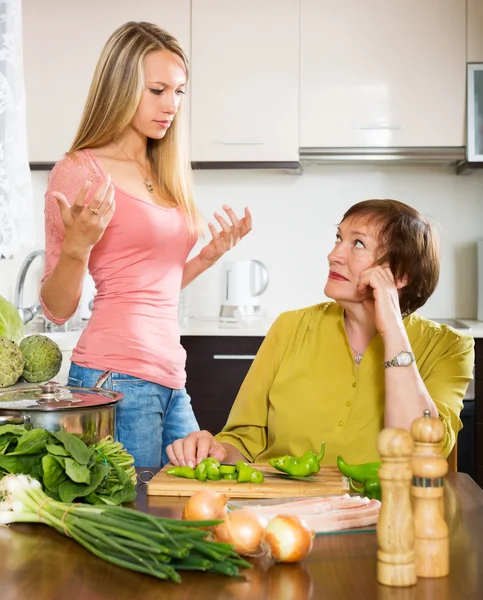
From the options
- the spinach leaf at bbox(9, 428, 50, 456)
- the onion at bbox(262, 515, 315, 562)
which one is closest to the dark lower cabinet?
the spinach leaf at bbox(9, 428, 50, 456)

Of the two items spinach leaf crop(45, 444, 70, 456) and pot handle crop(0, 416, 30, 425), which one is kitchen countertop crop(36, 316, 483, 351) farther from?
spinach leaf crop(45, 444, 70, 456)

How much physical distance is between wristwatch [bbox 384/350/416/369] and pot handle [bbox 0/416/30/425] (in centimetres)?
72

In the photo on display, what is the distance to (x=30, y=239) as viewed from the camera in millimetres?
2852

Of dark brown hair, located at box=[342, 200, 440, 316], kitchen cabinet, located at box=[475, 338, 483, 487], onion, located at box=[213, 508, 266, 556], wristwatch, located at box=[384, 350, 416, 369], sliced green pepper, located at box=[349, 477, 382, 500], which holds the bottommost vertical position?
kitchen cabinet, located at box=[475, 338, 483, 487]

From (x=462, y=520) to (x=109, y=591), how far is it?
0.55 meters

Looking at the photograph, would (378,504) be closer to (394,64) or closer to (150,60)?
(150,60)

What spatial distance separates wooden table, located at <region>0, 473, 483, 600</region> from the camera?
963 millimetres

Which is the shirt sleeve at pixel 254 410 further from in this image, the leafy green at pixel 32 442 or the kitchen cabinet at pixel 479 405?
the kitchen cabinet at pixel 479 405

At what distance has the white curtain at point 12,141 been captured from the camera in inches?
107

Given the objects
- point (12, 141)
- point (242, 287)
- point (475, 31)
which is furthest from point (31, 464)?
point (475, 31)

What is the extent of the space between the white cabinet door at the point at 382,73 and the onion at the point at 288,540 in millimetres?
2710

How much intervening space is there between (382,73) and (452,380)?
2.08m

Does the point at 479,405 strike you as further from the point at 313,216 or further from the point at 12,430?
the point at 12,430

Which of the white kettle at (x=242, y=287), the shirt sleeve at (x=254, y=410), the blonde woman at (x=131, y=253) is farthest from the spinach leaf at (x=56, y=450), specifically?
the white kettle at (x=242, y=287)
